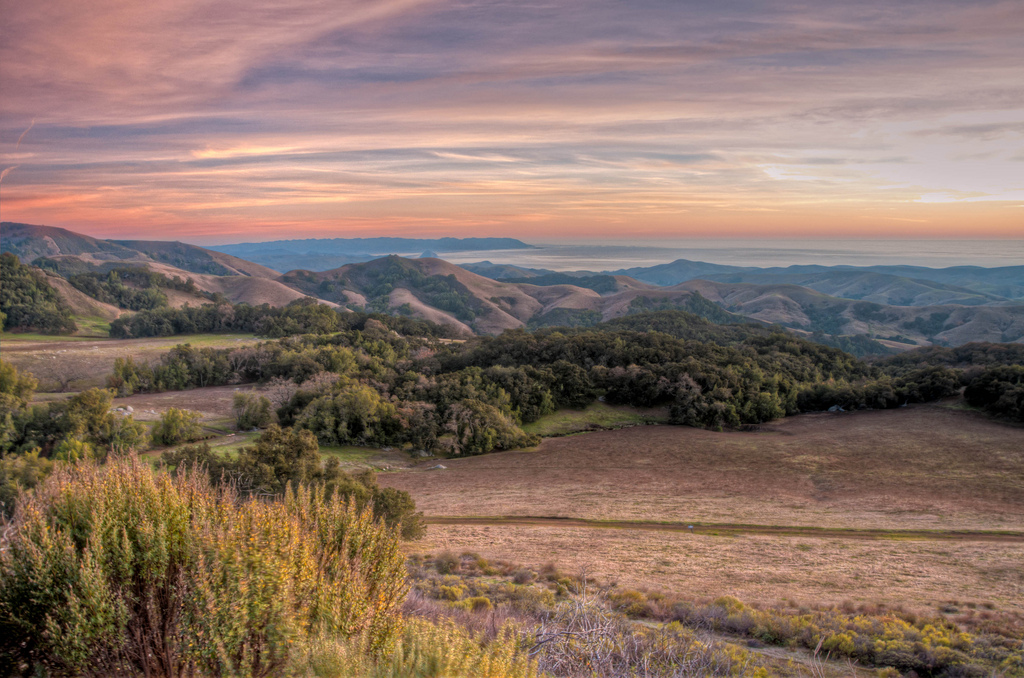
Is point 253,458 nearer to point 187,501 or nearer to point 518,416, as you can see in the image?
point 187,501

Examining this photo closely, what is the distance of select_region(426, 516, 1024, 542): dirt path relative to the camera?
67.9ft

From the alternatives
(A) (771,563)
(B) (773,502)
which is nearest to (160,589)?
(A) (771,563)

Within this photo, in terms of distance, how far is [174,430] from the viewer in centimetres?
3422

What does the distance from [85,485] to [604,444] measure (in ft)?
112

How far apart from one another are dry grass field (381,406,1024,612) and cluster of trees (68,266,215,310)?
10227cm

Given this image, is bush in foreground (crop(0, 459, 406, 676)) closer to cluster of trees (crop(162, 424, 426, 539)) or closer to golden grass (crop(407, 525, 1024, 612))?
golden grass (crop(407, 525, 1024, 612))

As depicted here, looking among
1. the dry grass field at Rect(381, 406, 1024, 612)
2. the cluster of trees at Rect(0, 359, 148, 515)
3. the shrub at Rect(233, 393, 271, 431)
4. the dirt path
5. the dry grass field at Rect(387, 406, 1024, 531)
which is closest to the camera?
the dry grass field at Rect(381, 406, 1024, 612)

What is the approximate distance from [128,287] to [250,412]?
327 feet

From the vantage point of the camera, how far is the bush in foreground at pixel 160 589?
559 centimetres

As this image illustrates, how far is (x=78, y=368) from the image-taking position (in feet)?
171

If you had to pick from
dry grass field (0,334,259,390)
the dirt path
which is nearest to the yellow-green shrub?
the dirt path

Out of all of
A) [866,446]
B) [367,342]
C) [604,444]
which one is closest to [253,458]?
[604,444]

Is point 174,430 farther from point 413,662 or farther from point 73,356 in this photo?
point 413,662

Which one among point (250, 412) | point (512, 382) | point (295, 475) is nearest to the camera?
point (295, 475)
